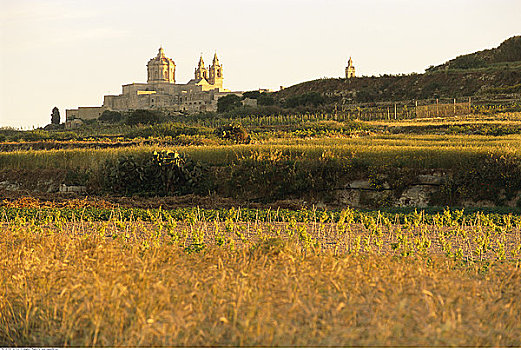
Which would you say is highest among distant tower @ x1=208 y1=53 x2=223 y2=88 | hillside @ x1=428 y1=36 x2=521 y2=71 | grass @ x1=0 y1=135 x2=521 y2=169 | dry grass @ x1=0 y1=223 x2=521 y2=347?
distant tower @ x1=208 y1=53 x2=223 y2=88

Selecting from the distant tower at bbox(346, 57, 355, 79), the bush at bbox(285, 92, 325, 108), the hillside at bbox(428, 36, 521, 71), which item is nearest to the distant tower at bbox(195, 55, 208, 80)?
the distant tower at bbox(346, 57, 355, 79)

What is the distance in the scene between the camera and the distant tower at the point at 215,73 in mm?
129087

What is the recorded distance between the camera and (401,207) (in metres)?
14.1

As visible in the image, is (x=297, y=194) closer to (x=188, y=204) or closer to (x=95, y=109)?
(x=188, y=204)

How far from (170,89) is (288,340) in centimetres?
11190

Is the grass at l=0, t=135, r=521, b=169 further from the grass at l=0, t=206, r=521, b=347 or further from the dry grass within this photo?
the dry grass

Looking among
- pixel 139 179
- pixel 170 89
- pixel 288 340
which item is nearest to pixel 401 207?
pixel 139 179

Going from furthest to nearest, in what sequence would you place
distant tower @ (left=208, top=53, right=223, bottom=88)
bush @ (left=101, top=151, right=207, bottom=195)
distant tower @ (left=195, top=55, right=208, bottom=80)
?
distant tower @ (left=195, top=55, right=208, bottom=80) → distant tower @ (left=208, top=53, right=223, bottom=88) → bush @ (left=101, top=151, right=207, bottom=195)

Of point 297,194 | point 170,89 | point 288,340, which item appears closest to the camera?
point 288,340

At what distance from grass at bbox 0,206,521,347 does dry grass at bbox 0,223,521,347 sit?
14 mm

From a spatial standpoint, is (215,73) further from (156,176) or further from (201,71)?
(156,176)

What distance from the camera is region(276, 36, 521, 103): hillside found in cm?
5828

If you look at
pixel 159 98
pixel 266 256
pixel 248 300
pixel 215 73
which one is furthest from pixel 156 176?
pixel 215 73

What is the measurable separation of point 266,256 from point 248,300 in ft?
5.13
